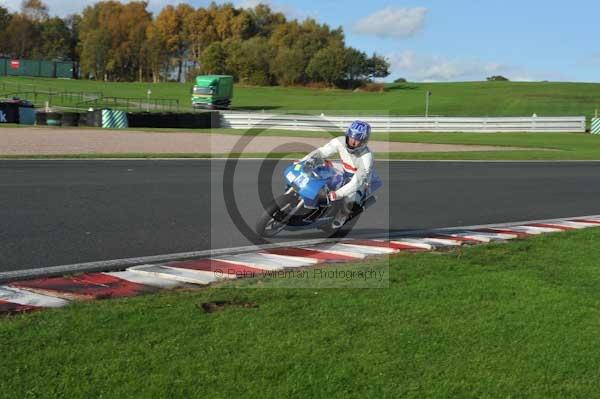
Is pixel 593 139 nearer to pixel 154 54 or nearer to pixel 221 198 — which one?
pixel 221 198

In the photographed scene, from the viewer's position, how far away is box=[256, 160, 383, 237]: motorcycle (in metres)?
8.09

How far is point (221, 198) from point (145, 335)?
801 centimetres

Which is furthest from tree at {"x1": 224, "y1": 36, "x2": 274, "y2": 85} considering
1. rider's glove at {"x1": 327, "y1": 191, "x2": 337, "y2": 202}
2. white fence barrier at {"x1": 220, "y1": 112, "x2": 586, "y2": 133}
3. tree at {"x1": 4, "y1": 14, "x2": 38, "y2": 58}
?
rider's glove at {"x1": 327, "y1": 191, "x2": 337, "y2": 202}

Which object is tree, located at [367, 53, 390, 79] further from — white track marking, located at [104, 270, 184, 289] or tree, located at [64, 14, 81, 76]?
white track marking, located at [104, 270, 184, 289]

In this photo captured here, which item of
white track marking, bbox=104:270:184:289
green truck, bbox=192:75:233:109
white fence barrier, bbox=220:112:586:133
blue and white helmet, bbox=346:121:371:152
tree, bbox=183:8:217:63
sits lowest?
white track marking, bbox=104:270:184:289

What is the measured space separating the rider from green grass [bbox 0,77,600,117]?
177 feet

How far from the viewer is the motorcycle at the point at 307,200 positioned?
8086mm

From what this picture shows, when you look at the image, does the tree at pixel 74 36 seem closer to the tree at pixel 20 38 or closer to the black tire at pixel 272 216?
the tree at pixel 20 38

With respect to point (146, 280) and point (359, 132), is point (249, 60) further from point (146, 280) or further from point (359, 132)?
point (146, 280)

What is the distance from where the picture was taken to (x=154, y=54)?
124188mm

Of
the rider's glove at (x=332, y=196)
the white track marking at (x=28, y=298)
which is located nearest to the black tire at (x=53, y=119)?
the rider's glove at (x=332, y=196)

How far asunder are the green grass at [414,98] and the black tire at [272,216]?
177 ft

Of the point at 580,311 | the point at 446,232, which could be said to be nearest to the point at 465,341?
the point at 580,311

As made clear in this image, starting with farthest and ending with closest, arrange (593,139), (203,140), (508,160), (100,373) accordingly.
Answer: (593,139) < (203,140) < (508,160) < (100,373)
